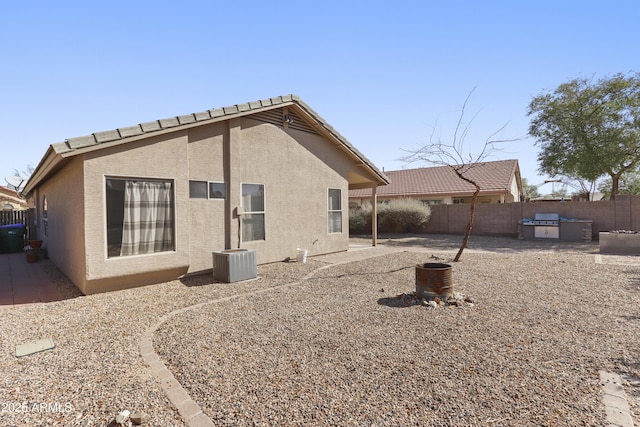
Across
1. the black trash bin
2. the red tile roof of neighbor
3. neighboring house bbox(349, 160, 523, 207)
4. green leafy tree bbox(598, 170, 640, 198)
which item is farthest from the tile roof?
green leafy tree bbox(598, 170, 640, 198)

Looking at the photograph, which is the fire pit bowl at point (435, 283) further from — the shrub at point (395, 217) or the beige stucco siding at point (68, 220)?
the shrub at point (395, 217)

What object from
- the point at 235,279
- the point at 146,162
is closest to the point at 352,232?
the point at 235,279

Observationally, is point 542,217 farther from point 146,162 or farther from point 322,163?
point 146,162

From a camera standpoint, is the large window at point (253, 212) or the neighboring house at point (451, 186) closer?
the large window at point (253, 212)

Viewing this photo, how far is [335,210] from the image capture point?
1172 cm

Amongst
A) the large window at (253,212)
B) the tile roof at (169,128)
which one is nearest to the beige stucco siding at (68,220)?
the tile roof at (169,128)

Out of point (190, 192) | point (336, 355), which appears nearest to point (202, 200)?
point (190, 192)

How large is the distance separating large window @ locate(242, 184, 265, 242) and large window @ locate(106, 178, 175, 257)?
2.09 meters

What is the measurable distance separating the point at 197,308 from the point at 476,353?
433cm

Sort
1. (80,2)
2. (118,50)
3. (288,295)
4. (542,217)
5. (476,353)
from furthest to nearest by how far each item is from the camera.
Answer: (542,217) → (118,50) → (80,2) → (288,295) → (476,353)

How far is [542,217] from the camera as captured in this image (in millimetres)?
15602

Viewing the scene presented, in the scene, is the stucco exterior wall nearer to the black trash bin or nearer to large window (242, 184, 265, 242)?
large window (242, 184, 265, 242)

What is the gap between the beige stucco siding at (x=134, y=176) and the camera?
5906mm

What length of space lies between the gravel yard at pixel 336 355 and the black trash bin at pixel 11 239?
362 inches
